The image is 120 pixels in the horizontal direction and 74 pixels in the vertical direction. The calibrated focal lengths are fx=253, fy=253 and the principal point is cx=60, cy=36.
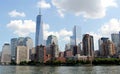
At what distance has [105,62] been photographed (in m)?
199

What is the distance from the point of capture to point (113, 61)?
199125 millimetres

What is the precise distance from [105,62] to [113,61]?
640cm
